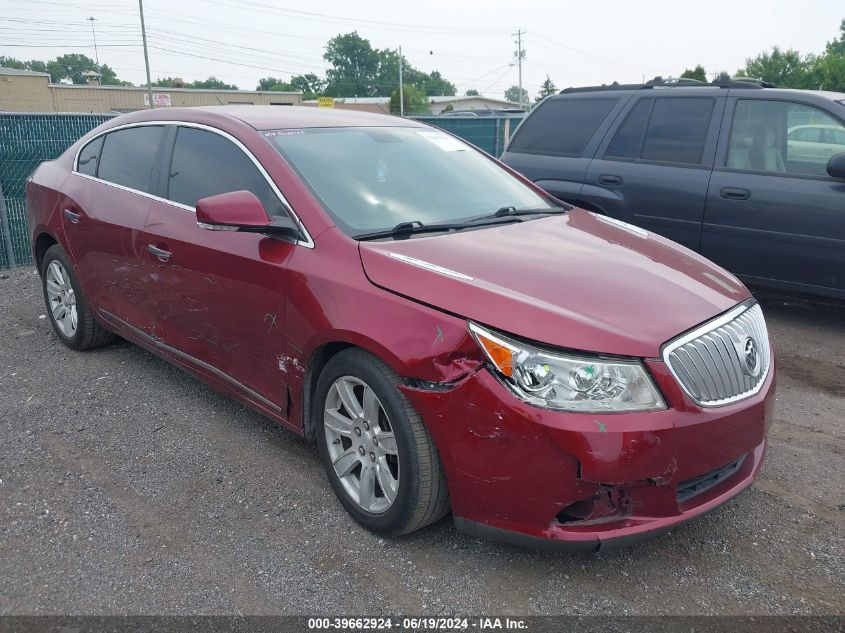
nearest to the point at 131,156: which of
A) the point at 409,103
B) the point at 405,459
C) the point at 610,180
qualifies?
the point at 405,459

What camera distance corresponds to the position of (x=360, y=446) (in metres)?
2.99

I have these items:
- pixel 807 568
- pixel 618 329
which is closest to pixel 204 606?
pixel 618 329

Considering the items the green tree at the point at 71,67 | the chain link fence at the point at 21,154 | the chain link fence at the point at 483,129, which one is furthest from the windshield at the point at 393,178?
the green tree at the point at 71,67

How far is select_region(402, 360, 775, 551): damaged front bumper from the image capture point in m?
2.38

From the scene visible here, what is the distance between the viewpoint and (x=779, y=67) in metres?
55.0

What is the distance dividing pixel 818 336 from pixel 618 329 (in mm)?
3747

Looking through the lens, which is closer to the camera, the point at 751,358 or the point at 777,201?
the point at 751,358

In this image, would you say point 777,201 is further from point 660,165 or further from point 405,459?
point 405,459

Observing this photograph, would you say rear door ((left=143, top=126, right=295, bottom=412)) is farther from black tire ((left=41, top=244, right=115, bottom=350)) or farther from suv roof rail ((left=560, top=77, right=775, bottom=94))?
suv roof rail ((left=560, top=77, right=775, bottom=94))

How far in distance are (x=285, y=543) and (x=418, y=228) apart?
1434mm

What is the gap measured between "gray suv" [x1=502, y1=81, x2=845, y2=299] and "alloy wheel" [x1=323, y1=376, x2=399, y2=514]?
12.6ft

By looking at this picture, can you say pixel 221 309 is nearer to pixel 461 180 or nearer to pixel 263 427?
pixel 263 427

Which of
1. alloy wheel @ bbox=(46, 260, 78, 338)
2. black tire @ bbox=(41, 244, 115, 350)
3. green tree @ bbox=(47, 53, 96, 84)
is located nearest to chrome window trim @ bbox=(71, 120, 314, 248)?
black tire @ bbox=(41, 244, 115, 350)

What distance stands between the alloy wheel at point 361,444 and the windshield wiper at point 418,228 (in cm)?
63
